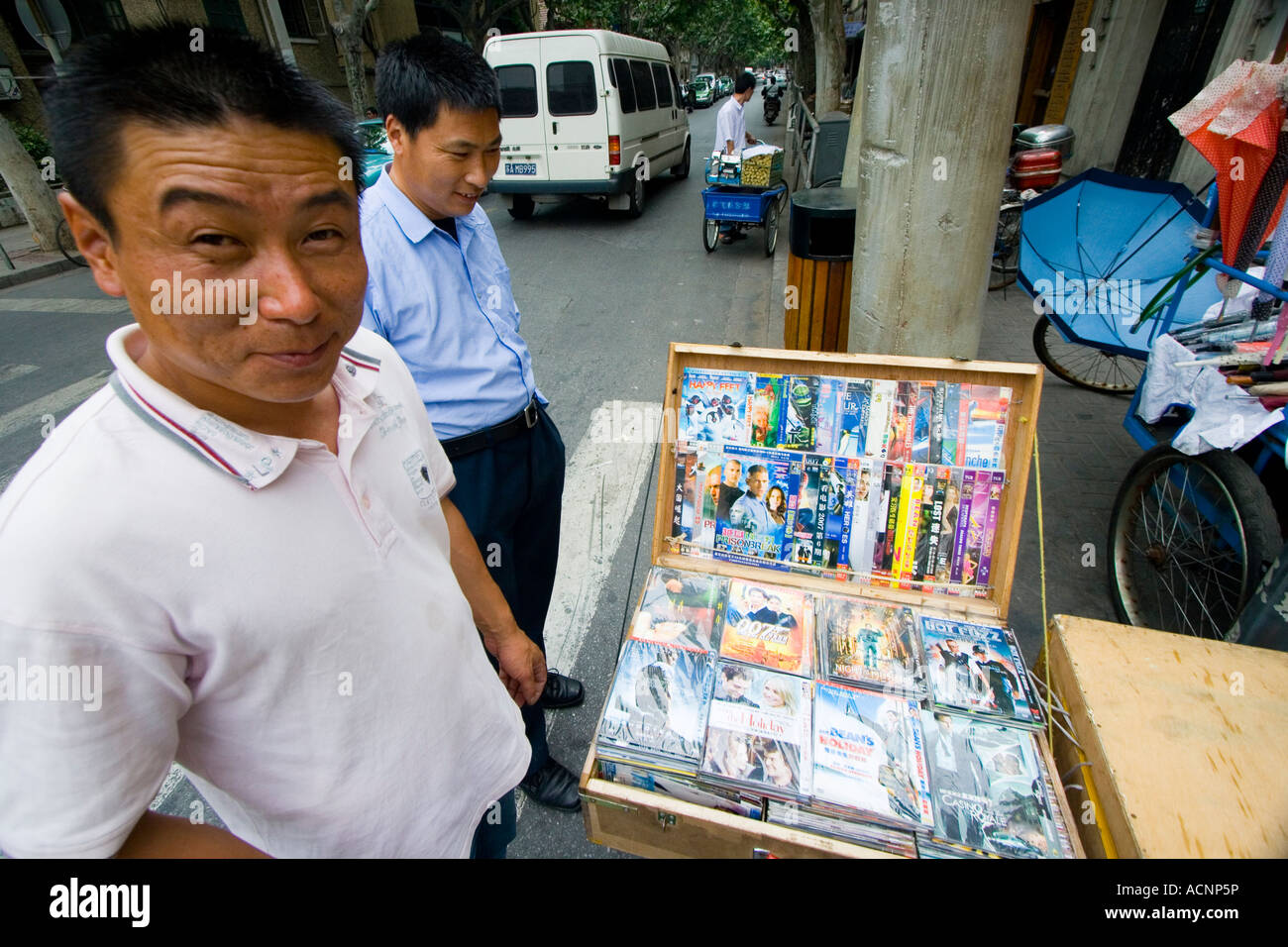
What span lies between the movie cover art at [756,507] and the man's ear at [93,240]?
1399 millimetres

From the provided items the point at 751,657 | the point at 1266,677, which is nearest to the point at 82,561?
the point at 751,657

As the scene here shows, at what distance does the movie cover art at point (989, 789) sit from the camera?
1258 mm

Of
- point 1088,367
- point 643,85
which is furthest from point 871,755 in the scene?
point 643,85

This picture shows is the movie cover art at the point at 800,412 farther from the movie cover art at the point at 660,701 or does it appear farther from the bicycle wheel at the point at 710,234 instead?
the bicycle wheel at the point at 710,234

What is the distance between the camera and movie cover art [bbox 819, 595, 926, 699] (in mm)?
1541

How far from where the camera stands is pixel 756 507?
1.81 m

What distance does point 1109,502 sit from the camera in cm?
332

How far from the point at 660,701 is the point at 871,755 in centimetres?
51

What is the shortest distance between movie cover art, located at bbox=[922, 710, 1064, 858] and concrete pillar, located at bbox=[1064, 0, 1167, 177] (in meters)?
9.09

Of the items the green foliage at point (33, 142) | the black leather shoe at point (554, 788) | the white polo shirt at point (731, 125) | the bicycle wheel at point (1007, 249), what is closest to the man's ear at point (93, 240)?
the black leather shoe at point (554, 788)

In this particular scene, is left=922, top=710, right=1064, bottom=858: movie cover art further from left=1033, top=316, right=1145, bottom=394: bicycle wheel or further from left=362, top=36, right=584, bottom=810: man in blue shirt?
left=1033, top=316, right=1145, bottom=394: bicycle wheel

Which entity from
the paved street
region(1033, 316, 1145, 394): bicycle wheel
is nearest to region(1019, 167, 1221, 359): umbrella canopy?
region(1033, 316, 1145, 394): bicycle wheel

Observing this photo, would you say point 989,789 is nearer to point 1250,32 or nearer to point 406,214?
point 406,214

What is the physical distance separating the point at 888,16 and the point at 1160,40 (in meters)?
7.94
